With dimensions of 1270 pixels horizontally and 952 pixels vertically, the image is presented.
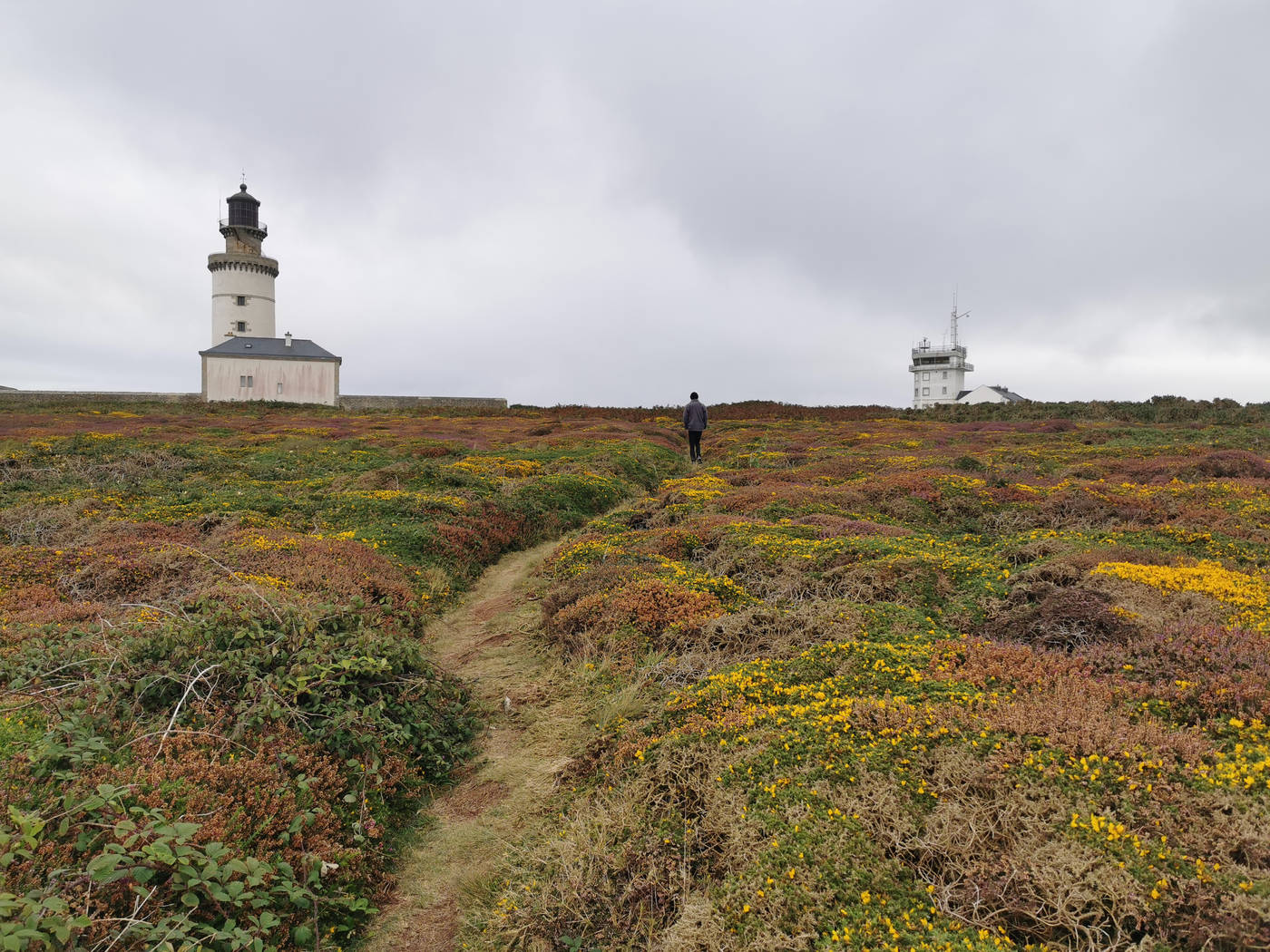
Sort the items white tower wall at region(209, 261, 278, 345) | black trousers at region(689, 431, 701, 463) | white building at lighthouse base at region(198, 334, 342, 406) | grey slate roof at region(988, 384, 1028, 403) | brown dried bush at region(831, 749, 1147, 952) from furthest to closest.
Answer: grey slate roof at region(988, 384, 1028, 403) → white tower wall at region(209, 261, 278, 345) → white building at lighthouse base at region(198, 334, 342, 406) → black trousers at region(689, 431, 701, 463) → brown dried bush at region(831, 749, 1147, 952)

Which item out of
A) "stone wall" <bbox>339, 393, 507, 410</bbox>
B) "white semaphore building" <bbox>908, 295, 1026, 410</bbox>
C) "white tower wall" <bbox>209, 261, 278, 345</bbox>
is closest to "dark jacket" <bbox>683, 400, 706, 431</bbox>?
"stone wall" <bbox>339, 393, 507, 410</bbox>

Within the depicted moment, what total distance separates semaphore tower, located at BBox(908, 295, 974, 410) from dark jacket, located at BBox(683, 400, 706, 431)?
331 feet

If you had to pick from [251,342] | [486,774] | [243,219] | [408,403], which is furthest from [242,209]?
[486,774]

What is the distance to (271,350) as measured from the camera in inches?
2717

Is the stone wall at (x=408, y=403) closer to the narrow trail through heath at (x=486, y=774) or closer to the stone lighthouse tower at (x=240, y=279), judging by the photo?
the stone lighthouse tower at (x=240, y=279)

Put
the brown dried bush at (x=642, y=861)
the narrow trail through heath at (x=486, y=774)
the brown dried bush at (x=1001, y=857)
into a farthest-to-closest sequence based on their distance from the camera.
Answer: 1. the narrow trail through heath at (x=486, y=774)
2. the brown dried bush at (x=642, y=861)
3. the brown dried bush at (x=1001, y=857)

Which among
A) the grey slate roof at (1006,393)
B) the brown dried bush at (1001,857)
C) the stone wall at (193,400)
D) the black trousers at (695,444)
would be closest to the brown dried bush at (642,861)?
the brown dried bush at (1001,857)

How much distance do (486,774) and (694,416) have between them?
23.4m

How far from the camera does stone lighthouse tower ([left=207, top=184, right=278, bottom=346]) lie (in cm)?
7362

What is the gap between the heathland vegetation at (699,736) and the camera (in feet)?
13.7

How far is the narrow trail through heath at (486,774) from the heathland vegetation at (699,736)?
0.25 m

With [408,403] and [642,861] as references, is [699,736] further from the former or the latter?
[408,403]

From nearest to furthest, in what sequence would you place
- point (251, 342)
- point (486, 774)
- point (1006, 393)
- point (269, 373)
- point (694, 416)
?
point (486, 774) → point (694, 416) → point (269, 373) → point (251, 342) → point (1006, 393)

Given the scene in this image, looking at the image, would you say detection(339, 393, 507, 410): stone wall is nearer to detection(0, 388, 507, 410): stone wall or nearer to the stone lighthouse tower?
detection(0, 388, 507, 410): stone wall
